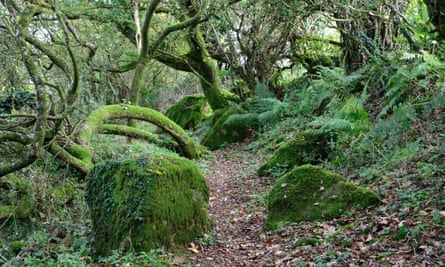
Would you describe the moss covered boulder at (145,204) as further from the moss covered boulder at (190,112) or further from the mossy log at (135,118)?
the moss covered boulder at (190,112)

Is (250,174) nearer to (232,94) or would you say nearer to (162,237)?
(162,237)

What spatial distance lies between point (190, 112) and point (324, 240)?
1293 cm

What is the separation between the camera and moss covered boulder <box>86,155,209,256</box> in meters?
4.79

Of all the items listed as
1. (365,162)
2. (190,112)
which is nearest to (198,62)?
(190,112)

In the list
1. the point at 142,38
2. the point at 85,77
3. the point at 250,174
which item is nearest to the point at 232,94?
the point at 142,38

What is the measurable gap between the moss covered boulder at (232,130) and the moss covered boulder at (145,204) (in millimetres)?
6673

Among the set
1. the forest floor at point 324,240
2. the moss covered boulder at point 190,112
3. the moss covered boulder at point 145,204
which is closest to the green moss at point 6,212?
the moss covered boulder at point 145,204

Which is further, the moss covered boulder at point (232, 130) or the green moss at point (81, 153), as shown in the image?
the moss covered boulder at point (232, 130)

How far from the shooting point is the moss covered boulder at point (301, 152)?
24.7 ft

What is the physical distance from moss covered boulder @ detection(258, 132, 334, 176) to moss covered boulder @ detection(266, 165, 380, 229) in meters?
1.62

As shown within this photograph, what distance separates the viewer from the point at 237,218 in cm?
615

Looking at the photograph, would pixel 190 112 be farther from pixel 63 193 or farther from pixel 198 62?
pixel 63 193

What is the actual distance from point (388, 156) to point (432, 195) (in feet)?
5.63

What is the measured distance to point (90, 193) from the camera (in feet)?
17.9
